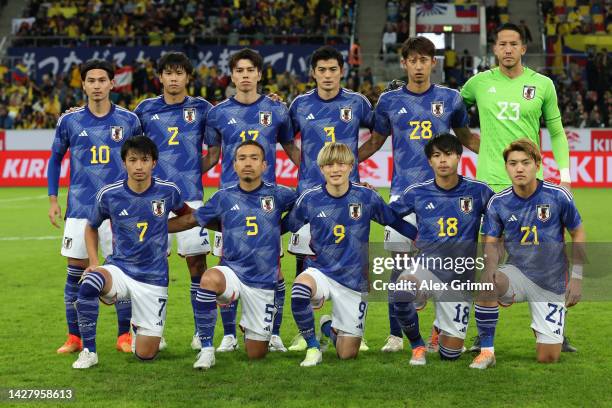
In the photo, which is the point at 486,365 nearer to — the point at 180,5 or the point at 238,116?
the point at 238,116

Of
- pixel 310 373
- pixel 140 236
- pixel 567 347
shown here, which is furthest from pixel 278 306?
pixel 567 347

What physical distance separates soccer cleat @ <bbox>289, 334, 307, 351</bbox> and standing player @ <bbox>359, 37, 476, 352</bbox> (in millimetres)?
657

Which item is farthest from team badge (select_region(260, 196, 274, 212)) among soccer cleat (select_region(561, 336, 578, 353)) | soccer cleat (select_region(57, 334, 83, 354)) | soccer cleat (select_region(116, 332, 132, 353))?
soccer cleat (select_region(561, 336, 578, 353))

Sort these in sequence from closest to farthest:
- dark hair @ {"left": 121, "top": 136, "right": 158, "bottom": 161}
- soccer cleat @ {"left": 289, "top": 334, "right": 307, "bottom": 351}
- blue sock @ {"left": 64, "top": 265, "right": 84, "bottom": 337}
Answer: dark hair @ {"left": 121, "top": 136, "right": 158, "bottom": 161}
soccer cleat @ {"left": 289, "top": 334, "right": 307, "bottom": 351}
blue sock @ {"left": 64, "top": 265, "right": 84, "bottom": 337}

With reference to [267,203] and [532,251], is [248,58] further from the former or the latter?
[532,251]

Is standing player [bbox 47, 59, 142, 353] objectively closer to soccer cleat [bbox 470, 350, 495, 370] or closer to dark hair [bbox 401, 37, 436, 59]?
dark hair [bbox 401, 37, 436, 59]

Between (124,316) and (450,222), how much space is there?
8.76 ft

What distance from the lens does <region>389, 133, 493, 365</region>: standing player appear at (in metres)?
6.91

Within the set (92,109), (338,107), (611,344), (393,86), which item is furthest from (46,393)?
(611,344)

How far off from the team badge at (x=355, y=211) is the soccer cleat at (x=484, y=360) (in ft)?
4.25

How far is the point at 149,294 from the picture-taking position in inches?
274

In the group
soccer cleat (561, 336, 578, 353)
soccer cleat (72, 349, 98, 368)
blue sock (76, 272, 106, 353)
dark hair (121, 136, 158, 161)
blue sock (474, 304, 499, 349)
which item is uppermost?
dark hair (121, 136, 158, 161)

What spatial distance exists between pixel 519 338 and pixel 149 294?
9.82ft

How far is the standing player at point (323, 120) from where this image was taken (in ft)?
24.6
